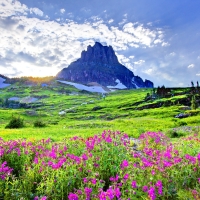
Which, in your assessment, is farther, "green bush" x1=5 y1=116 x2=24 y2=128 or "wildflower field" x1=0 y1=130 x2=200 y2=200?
"green bush" x1=5 y1=116 x2=24 y2=128

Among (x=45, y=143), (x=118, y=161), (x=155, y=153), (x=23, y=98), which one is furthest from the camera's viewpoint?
(x=23, y=98)

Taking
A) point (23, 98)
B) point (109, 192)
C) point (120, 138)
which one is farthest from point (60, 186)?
point (23, 98)

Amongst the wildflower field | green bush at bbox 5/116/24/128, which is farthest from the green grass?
the wildflower field

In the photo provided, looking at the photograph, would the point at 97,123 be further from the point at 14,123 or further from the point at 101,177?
the point at 101,177

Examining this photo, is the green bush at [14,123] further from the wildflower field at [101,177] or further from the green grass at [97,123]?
the wildflower field at [101,177]

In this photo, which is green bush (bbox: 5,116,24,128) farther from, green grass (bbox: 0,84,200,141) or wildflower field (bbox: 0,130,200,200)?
wildflower field (bbox: 0,130,200,200)

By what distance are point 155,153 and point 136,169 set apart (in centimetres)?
251

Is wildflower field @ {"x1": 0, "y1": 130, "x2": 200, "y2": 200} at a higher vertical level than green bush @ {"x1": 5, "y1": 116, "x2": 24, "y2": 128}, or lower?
higher

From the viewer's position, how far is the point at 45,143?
1205cm

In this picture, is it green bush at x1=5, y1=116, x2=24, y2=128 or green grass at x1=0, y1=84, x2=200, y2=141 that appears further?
green bush at x1=5, y1=116, x2=24, y2=128

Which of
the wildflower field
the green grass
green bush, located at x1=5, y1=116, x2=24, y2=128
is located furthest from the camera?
green bush, located at x1=5, y1=116, x2=24, y2=128

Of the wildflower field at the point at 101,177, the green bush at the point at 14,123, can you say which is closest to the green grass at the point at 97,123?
the green bush at the point at 14,123

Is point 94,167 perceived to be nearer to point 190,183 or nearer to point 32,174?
point 32,174

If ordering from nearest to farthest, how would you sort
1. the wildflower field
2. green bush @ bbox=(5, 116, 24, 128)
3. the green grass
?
the wildflower field < the green grass < green bush @ bbox=(5, 116, 24, 128)
